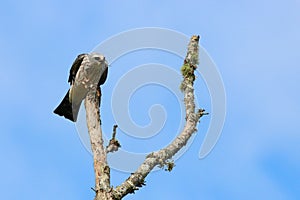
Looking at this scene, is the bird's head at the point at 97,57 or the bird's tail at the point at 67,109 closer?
the bird's head at the point at 97,57

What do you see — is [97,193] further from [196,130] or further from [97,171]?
[196,130]

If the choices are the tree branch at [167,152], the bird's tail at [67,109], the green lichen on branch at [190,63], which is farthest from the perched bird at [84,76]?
the tree branch at [167,152]

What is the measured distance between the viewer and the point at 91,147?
314 inches

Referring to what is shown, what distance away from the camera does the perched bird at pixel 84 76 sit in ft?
28.8

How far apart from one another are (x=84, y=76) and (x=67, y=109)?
855 millimetres

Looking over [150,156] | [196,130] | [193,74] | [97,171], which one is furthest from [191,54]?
[97,171]

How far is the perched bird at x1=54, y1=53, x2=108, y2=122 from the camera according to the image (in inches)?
345

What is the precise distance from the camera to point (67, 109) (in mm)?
9398

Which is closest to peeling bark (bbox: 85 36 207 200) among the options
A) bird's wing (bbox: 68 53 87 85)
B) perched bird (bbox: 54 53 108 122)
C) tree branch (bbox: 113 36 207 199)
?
tree branch (bbox: 113 36 207 199)

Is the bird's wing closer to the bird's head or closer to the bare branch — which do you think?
the bird's head

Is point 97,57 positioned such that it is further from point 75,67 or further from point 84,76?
point 75,67

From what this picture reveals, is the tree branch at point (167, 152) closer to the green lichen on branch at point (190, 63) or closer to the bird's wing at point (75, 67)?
the green lichen on branch at point (190, 63)

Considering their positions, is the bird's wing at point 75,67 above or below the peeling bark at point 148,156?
above

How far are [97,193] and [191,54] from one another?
115 inches
